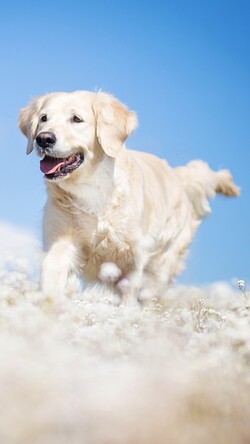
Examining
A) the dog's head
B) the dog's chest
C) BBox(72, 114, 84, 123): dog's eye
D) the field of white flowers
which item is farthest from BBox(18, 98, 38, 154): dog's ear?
the field of white flowers

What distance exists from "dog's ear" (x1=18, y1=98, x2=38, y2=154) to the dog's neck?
54 cm

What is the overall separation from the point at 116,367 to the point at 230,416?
510 mm

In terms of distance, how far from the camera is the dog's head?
6.11m

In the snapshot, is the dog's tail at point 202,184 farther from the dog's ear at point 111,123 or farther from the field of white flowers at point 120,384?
the field of white flowers at point 120,384


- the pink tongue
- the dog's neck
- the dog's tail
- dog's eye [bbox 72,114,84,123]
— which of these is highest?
the dog's tail

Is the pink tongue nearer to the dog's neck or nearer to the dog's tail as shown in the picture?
the dog's neck

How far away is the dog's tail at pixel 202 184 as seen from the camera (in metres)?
9.77

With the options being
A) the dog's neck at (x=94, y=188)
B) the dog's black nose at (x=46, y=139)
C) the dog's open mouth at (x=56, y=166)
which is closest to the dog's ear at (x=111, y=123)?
the dog's neck at (x=94, y=188)

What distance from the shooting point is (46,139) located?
6000 mm

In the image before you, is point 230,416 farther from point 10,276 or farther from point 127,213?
point 127,213

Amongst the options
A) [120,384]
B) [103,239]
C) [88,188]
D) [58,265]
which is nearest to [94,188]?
[88,188]

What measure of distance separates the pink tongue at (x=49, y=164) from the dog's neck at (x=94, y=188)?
33cm

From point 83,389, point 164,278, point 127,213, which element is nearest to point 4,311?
point 83,389

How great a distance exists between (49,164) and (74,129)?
0.39 m
